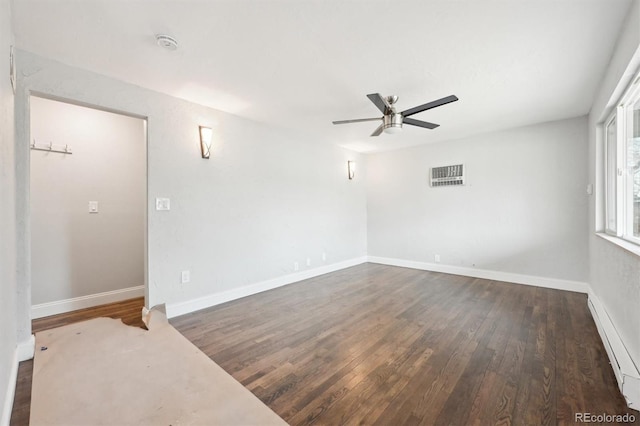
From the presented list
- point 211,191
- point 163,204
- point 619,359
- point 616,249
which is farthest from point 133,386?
point 616,249

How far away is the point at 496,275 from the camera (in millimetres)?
4273

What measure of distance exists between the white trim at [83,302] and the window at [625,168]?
5313 mm

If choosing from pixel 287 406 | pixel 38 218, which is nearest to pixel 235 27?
pixel 287 406

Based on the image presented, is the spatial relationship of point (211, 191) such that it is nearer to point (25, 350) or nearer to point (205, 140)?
point (205, 140)

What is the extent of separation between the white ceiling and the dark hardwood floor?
2379 mm

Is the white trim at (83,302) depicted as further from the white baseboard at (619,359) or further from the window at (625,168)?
the window at (625,168)

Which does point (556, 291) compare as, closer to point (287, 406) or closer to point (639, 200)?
point (639, 200)

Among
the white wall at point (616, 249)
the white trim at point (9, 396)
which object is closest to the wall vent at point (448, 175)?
the white wall at point (616, 249)

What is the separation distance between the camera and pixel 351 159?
5.48 m

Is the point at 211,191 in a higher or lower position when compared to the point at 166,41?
lower

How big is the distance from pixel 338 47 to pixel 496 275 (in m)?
4.11

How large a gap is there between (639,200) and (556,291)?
6.72 feet

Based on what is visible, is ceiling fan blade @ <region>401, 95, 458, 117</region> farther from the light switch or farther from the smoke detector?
the light switch

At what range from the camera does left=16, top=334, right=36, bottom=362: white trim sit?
2.05 meters
